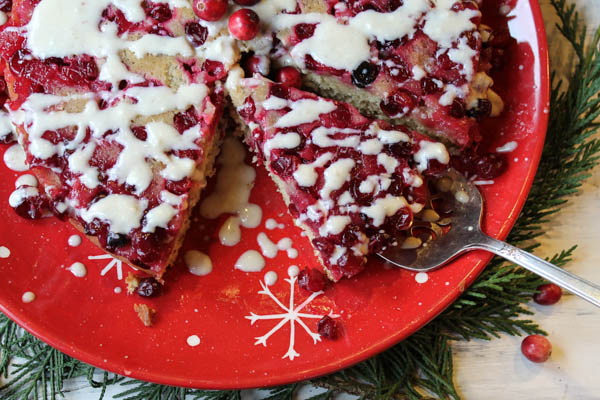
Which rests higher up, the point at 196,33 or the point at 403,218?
the point at 196,33

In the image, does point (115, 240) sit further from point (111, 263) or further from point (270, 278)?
point (270, 278)

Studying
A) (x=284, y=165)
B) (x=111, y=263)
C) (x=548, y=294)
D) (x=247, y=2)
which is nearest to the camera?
(x=284, y=165)

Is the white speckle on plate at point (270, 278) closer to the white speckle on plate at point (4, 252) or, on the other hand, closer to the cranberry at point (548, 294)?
the white speckle on plate at point (4, 252)

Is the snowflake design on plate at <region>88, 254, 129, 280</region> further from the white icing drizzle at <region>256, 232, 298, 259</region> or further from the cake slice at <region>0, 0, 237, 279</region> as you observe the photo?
the white icing drizzle at <region>256, 232, 298, 259</region>

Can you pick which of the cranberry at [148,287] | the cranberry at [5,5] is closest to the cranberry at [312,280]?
the cranberry at [148,287]

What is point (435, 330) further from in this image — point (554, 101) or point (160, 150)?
point (160, 150)

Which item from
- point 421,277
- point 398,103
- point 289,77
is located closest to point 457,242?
point 421,277
